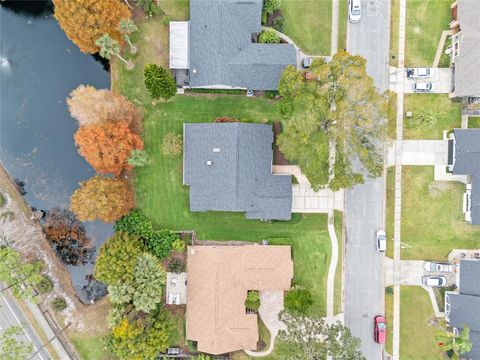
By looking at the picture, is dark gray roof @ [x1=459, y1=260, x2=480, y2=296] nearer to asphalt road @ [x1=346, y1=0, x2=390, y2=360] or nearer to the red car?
asphalt road @ [x1=346, y1=0, x2=390, y2=360]

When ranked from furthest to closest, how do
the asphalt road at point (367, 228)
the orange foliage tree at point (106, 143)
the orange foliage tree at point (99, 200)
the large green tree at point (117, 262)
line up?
the asphalt road at point (367, 228) → the large green tree at point (117, 262) → the orange foliage tree at point (99, 200) → the orange foliage tree at point (106, 143)

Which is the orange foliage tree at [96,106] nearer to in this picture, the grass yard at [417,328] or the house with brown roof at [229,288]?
the house with brown roof at [229,288]

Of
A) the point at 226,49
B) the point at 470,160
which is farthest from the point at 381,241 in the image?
the point at 226,49

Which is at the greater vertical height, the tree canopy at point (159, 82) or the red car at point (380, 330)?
the tree canopy at point (159, 82)

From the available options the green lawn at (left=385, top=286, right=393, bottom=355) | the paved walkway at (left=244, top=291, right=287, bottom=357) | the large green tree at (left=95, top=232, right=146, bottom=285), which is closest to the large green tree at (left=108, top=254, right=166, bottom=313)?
the large green tree at (left=95, top=232, right=146, bottom=285)

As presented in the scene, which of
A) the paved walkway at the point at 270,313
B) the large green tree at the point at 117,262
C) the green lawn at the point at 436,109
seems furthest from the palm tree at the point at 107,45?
the green lawn at the point at 436,109

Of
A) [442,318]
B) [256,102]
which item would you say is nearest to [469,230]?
[442,318]
